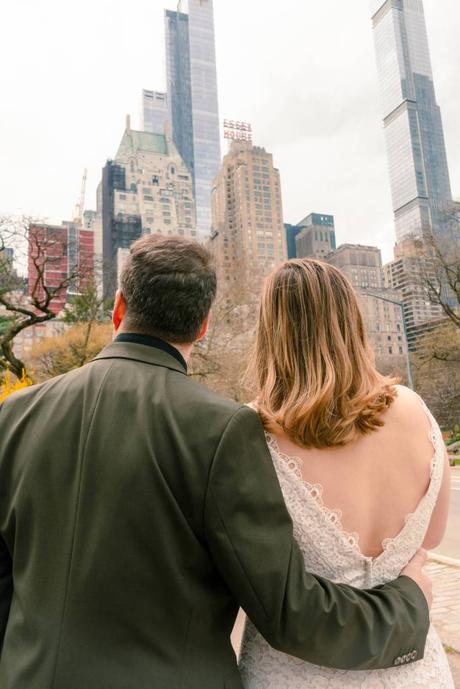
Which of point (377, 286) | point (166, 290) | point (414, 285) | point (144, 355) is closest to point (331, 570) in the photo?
point (144, 355)

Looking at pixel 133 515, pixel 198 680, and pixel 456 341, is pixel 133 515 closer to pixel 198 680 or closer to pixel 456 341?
pixel 198 680

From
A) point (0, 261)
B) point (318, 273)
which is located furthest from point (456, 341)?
point (318, 273)

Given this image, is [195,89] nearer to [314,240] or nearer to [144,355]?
[314,240]

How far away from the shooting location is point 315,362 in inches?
64.3

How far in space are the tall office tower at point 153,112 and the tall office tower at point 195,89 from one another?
6403 mm

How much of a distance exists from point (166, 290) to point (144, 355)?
0.20m

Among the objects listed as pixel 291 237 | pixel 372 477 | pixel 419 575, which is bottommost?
pixel 419 575

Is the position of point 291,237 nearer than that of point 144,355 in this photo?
No

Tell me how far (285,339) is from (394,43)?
189040 mm

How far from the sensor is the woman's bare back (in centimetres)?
152

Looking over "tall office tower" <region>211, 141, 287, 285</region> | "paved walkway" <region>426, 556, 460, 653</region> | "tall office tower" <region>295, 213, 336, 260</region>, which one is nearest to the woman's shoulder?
"paved walkway" <region>426, 556, 460, 653</region>

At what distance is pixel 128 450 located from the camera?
1248mm

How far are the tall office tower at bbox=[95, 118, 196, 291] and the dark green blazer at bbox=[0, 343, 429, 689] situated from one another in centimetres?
10766

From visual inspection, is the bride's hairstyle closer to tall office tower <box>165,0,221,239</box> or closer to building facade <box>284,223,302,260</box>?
building facade <box>284,223,302,260</box>
